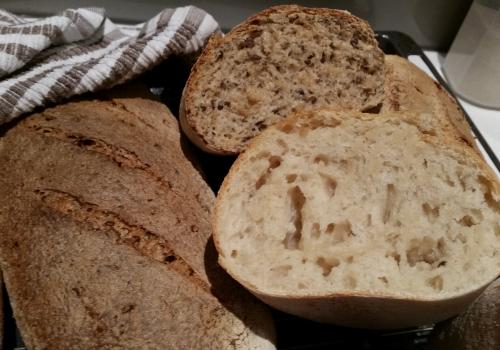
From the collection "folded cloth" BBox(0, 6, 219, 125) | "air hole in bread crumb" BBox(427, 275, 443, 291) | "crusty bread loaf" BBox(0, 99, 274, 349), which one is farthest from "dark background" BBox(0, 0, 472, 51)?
"air hole in bread crumb" BBox(427, 275, 443, 291)

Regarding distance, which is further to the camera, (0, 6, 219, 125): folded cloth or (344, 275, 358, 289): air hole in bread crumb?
(0, 6, 219, 125): folded cloth

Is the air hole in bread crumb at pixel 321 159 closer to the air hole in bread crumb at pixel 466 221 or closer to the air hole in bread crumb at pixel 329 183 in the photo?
the air hole in bread crumb at pixel 329 183

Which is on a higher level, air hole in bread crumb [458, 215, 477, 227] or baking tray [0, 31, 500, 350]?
air hole in bread crumb [458, 215, 477, 227]

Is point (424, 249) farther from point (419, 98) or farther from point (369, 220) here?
point (419, 98)

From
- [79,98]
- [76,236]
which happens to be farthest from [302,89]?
[76,236]

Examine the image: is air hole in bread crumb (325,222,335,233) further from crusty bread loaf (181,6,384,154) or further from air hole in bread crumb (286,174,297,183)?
crusty bread loaf (181,6,384,154)

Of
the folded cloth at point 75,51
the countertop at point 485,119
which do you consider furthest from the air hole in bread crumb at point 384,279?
the countertop at point 485,119

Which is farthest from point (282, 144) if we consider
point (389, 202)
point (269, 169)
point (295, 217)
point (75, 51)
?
point (75, 51)
